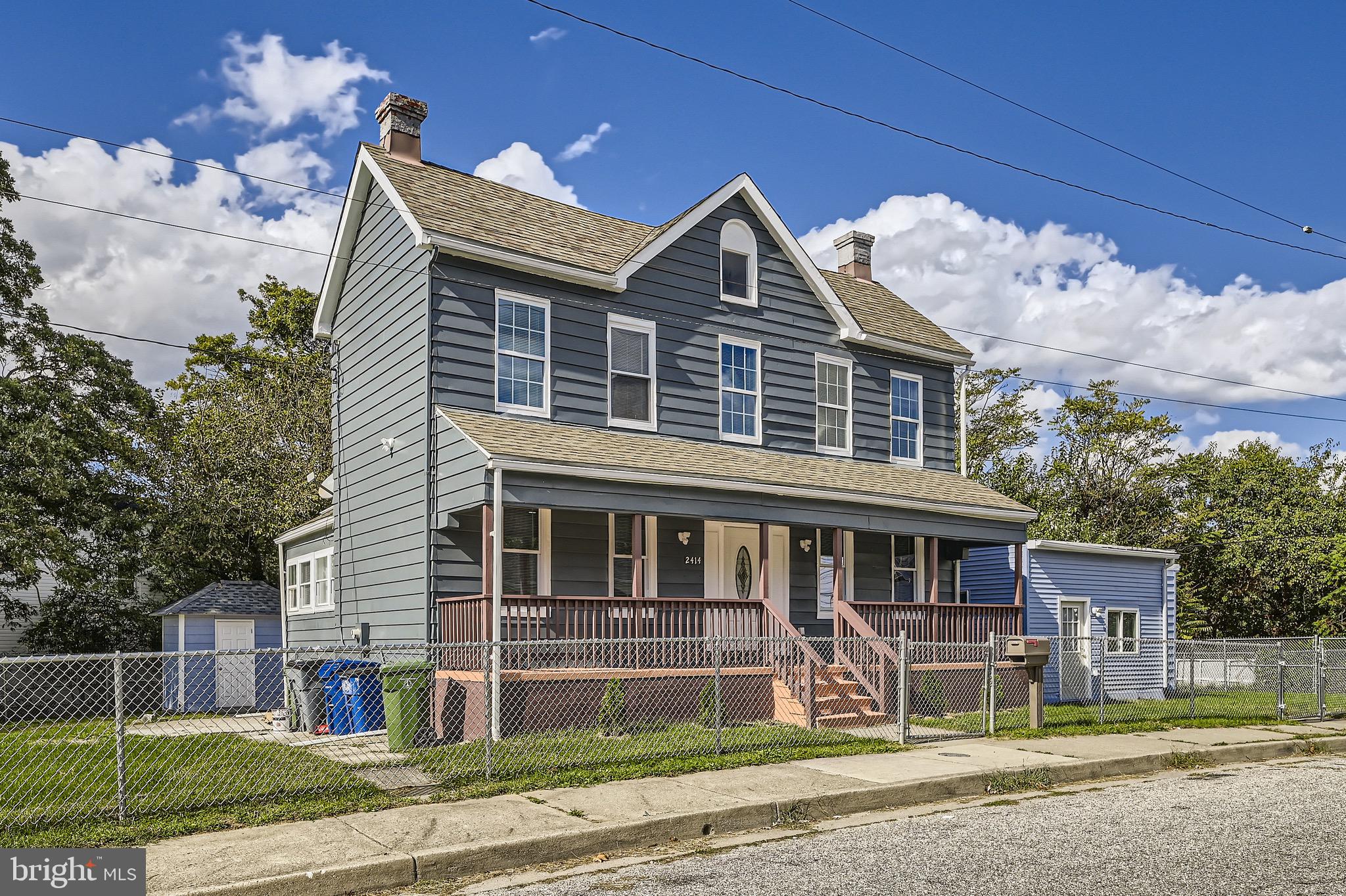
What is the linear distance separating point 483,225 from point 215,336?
64.9 feet

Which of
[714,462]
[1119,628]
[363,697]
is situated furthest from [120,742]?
[1119,628]

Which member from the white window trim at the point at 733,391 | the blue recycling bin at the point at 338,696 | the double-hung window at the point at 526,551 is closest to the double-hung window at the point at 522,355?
the double-hung window at the point at 526,551

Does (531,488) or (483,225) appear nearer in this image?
(531,488)

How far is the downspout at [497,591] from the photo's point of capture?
522 inches

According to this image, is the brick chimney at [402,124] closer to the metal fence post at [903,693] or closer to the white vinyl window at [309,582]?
the white vinyl window at [309,582]

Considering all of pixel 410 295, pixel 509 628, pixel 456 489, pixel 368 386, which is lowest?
pixel 509 628

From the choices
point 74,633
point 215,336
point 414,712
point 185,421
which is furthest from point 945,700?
point 215,336

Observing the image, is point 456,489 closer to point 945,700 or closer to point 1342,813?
point 945,700

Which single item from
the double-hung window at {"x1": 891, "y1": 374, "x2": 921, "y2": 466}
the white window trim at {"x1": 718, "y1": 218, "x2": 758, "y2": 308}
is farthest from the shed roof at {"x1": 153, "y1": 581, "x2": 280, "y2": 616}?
the double-hung window at {"x1": 891, "y1": 374, "x2": 921, "y2": 466}

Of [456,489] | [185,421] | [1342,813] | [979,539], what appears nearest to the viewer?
[1342,813]

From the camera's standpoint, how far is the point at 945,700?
17.0 m

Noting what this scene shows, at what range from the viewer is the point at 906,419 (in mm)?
20828

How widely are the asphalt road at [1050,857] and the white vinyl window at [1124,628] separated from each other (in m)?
13.0

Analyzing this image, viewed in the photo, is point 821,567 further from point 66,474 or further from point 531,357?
point 66,474
